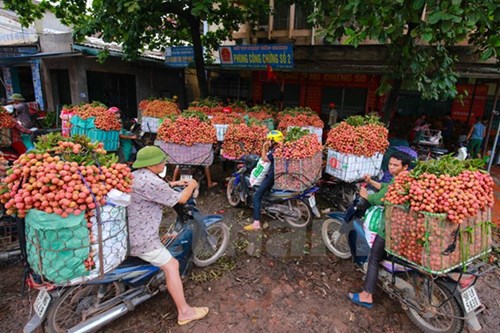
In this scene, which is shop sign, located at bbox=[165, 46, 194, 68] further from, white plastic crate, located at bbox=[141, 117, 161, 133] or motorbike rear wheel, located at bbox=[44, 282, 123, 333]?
motorbike rear wheel, located at bbox=[44, 282, 123, 333]

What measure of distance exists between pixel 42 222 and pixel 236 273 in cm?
250

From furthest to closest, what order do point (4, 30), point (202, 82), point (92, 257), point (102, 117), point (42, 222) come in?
1. point (4, 30)
2. point (202, 82)
3. point (102, 117)
4. point (92, 257)
5. point (42, 222)

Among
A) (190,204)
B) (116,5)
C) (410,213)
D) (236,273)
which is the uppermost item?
(116,5)

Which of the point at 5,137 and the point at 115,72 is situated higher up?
the point at 115,72

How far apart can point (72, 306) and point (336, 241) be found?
3337 millimetres

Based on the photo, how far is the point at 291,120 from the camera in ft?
25.1

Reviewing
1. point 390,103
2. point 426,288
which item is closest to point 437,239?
point 426,288

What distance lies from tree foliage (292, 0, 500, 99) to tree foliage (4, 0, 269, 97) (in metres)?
3.71

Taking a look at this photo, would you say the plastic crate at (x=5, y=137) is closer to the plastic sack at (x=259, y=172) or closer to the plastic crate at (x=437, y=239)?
the plastic sack at (x=259, y=172)

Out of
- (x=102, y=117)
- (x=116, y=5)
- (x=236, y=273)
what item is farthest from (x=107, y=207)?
(x=116, y=5)

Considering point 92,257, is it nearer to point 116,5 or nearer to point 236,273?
point 236,273

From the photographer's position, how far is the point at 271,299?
11.5 feet

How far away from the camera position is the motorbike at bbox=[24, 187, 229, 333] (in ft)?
8.47

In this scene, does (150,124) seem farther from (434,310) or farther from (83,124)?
(434,310)
